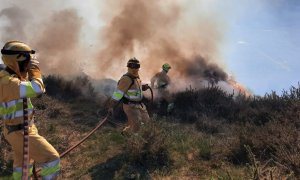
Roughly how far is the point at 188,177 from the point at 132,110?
223 cm

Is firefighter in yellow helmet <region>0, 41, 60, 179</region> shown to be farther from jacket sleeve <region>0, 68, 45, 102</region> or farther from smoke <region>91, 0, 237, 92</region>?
smoke <region>91, 0, 237, 92</region>

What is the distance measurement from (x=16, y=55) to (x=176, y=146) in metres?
3.64

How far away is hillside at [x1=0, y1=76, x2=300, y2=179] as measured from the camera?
20.5 feet

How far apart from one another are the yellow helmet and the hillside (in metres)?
2.54

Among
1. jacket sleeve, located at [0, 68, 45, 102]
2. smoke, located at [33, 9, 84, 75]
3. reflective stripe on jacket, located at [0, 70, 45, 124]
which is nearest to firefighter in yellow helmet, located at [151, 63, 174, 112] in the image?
smoke, located at [33, 9, 84, 75]

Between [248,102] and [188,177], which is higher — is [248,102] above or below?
above

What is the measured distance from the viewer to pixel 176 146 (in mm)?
7414

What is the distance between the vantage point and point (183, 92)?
43.0 ft

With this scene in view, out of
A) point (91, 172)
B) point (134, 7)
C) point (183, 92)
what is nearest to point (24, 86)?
point (91, 172)

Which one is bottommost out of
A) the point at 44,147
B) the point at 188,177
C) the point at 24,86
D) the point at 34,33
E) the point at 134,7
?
the point at 188,177

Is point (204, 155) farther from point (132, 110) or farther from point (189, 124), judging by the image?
point (189, 124)

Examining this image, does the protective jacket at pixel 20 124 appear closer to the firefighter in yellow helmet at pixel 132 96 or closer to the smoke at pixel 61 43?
the firefighter in yellow helmet at pixel 132 96

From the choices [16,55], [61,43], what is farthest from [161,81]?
[16,55]

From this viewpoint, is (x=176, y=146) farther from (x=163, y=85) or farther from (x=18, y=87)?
(x=163, y=85)
